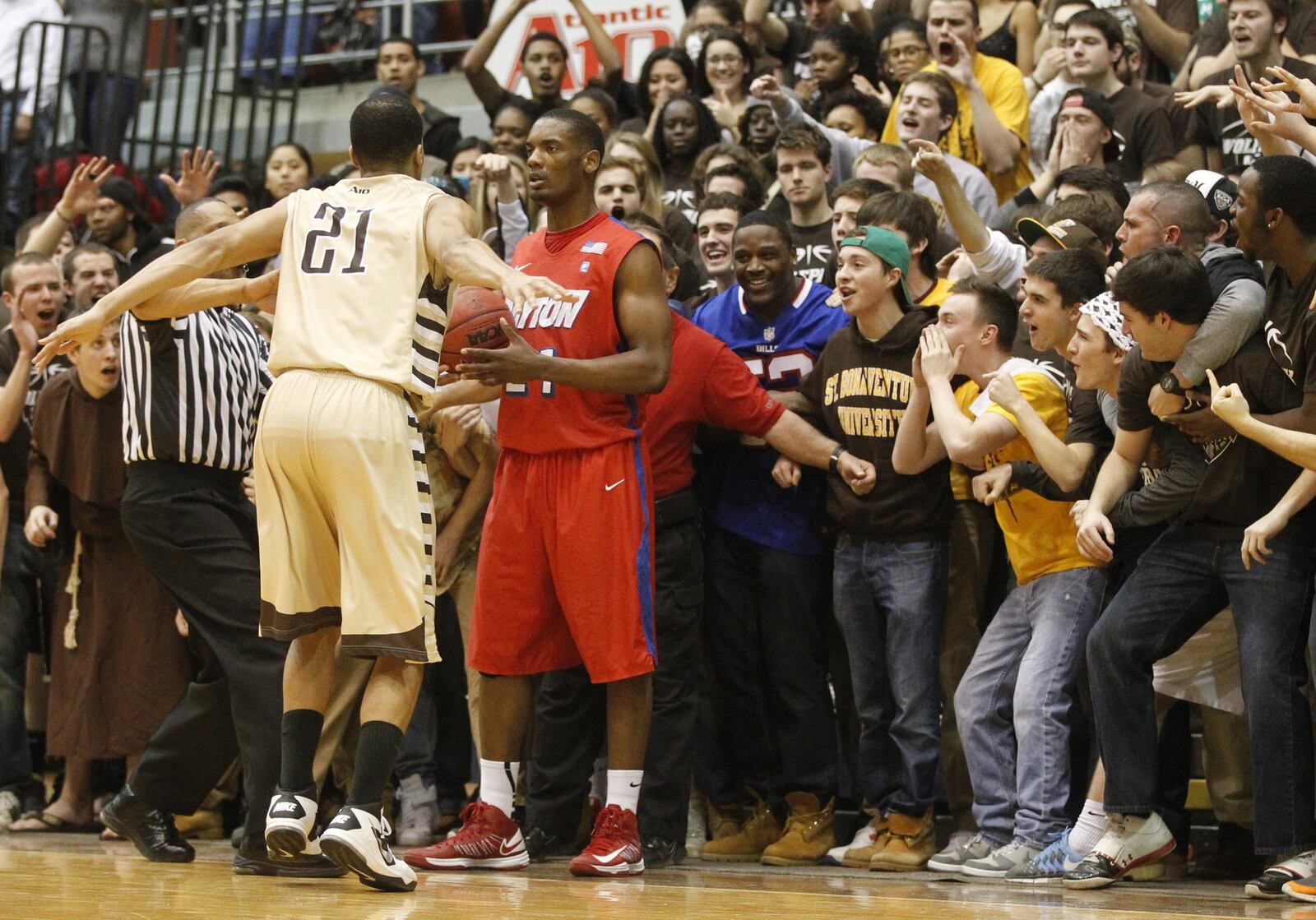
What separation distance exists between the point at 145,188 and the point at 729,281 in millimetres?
4971

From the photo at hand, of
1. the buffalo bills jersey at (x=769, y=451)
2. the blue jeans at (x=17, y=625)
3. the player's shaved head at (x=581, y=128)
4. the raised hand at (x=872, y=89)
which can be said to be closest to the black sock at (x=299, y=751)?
the buffalo bills jersey at (x=769, y=451)

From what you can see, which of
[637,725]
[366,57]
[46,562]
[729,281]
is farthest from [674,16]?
[637,725]

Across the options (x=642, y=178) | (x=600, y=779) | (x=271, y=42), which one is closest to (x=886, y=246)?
(x=642, y=178)

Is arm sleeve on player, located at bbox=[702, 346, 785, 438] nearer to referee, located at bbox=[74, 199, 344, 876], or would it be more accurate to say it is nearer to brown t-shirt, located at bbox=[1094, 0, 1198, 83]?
referee, located at bbox=[74, 199, 344, 876]

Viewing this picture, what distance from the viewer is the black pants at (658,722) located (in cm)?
623

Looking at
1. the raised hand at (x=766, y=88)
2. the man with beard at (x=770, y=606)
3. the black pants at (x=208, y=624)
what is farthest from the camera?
the raised hand at (x=766, y=88)

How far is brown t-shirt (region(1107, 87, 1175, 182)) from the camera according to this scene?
815 cm

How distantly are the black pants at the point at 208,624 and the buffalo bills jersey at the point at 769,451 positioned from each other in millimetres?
1755

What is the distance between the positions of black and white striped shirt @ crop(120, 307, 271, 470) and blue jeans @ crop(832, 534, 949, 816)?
7.35 ft

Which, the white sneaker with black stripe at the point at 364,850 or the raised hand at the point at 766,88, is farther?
the raised hand at the point at 766,88

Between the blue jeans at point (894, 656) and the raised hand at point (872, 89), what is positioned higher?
the raised hand at point (872, 89)

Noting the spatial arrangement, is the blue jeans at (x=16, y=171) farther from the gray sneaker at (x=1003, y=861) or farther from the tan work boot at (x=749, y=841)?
the gray sneaker at (x=1003, y=861)

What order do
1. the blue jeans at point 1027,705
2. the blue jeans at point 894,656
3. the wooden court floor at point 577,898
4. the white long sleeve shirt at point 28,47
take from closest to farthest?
the wooden court floor at point 577,898, the blue jeans at point 1027,705, the blue jeans at point 894,656, the white long sleeve shirt at point 28,47

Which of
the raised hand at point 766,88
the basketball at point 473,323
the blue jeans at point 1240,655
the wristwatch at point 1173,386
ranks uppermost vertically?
the raised hand at point 766,88
